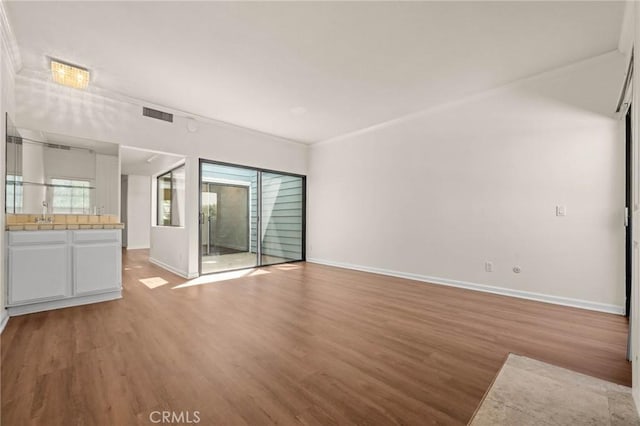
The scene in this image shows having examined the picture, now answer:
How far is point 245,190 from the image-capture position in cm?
582

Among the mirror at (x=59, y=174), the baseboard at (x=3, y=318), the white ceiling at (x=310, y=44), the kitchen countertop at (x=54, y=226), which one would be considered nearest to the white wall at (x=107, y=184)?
the mirror at (x=59, y=174)

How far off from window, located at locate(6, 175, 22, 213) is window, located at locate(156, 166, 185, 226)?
6.85 ft

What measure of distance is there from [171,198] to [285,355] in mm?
4720

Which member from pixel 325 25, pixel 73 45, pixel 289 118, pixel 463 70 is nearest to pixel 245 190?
pixel 289 118

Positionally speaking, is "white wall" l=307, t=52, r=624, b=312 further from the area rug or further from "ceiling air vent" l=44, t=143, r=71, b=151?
"ceiling air vent" l=44, t=143, r=71, b=151

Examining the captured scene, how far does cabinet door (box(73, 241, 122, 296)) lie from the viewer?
3.30 meters

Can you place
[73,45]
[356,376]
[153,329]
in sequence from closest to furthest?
[356,376] → [153,329] → [73,45]

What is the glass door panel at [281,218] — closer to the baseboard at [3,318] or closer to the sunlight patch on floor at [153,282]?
the sunlight patch on floor at [153,282]

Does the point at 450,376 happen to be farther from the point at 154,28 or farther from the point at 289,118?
the point at 289,118

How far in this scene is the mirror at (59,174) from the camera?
3.16 m

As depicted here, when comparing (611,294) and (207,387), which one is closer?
(207,387)

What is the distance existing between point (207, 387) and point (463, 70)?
162 inches

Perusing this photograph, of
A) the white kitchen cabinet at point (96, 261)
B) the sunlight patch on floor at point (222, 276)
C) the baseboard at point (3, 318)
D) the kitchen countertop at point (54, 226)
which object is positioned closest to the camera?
the baseboard at point (3, 318)

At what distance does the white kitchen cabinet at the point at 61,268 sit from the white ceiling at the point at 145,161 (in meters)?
1.56
